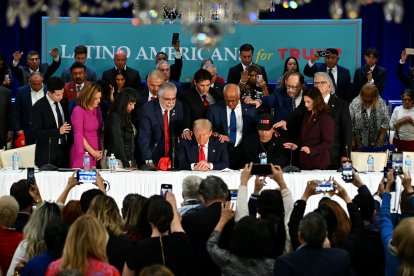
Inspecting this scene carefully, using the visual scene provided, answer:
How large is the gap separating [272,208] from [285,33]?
8.19 meters

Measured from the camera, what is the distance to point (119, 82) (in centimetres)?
1173

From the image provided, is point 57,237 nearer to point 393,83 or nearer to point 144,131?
point 144,131

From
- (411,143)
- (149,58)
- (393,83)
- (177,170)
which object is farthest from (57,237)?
(393,83)

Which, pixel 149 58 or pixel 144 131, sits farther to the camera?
pixel 149 58

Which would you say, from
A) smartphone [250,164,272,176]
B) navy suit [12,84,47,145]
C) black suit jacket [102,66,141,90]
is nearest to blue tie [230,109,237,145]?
black suit jacket [102,66,141,90]

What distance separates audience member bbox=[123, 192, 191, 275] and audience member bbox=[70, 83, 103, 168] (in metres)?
4.47

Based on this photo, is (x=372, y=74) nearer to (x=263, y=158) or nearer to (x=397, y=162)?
(x=263, y=158)

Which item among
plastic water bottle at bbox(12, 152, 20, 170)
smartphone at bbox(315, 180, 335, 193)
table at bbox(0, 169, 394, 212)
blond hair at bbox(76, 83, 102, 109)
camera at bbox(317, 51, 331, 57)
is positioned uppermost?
camera at bbox(317, 51, 331, 57)

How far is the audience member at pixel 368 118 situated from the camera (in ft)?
37.1

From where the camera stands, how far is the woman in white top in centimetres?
1205

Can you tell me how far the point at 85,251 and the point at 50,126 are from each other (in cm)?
545

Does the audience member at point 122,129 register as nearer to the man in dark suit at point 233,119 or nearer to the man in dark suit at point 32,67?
the man in dark suit at point 233,119

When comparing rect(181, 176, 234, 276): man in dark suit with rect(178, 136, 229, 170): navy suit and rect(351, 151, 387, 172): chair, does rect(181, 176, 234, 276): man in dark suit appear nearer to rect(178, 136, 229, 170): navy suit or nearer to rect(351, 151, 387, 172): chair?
rect(178, 136, 229, 170): navy suit

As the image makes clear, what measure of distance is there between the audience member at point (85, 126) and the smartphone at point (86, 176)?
2136 mm
